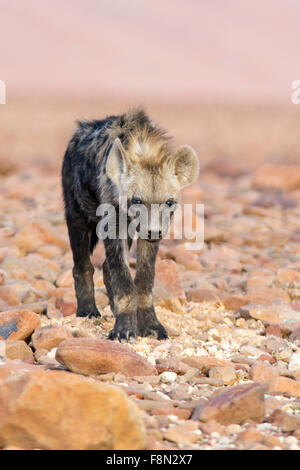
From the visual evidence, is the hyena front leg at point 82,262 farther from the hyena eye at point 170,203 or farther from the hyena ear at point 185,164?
the hyena eye at point 170,203

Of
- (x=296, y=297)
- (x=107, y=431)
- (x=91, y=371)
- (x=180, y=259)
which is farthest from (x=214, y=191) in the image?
(x=107, y=431)

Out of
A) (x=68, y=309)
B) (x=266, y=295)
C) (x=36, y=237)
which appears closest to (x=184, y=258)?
(x=266, y=295)

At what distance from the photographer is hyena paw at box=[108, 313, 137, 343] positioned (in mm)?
6219

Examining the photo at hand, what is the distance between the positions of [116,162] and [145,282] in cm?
112

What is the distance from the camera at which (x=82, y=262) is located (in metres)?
7.59

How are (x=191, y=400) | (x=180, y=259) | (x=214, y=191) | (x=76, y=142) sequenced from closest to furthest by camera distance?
(x=191, y=400) → (x=76, y=142) → (x=180, y=259) → (x=214, y=191)

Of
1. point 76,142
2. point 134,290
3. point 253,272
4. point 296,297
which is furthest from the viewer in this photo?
point 253,272

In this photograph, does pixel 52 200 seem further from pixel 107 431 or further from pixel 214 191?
pixel 107 431

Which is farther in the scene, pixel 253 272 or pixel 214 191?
pixel 214 191

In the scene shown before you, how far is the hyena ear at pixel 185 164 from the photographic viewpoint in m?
6.36

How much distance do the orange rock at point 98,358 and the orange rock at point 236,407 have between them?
0.83m

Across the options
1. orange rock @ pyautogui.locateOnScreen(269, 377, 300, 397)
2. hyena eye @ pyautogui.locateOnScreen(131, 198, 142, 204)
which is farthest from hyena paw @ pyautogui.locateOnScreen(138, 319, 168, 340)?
orange rock @ pyautogui.locateOnScreen(269, 377, 300, 397)

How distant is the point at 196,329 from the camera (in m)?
6.77
